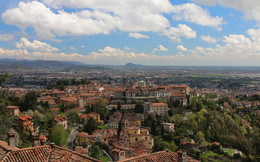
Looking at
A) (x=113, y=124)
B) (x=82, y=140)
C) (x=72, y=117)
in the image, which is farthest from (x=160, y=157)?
(x=72, y=117)

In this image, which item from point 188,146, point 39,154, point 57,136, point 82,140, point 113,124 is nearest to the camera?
point 39,154

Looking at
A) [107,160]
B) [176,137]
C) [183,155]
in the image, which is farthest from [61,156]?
[176,137]

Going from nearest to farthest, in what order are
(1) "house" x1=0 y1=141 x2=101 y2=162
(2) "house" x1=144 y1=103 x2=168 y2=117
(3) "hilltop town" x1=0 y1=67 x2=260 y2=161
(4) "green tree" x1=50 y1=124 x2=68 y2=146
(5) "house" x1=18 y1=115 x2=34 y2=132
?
(1) "house" x1=0 y1=141 x2=101 y2=162 < (4) "green tree" x1=50 y1=124 x2=68 y2=146 < (3) "hilltop town" x1=0 y1=67 x2=260 y2=161 < (5) "house" x1=18 y1=115 x2=34 y2=132 < (2) "house" x1=144 y1=103 x2=168 y2=117

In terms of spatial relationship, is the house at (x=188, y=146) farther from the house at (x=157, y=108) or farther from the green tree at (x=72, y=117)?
the green tree at (x=72, y=117)

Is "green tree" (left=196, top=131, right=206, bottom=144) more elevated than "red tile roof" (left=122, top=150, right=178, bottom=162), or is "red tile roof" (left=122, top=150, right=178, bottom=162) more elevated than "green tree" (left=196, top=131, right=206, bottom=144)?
"red tile roof" (left=122, top=150, right=178, bottom=162)

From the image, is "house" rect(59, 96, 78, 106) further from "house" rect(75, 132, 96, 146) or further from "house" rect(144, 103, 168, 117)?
"house" rect(75, 132, 96, 146)

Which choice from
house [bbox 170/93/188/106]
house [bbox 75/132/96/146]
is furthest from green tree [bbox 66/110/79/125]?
house [bbox 170/93/188/106]

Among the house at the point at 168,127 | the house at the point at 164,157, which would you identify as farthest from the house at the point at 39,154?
the house at the point at 168,127

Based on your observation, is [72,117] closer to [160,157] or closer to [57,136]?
[57,136]

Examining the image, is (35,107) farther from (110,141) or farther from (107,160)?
(107,160)

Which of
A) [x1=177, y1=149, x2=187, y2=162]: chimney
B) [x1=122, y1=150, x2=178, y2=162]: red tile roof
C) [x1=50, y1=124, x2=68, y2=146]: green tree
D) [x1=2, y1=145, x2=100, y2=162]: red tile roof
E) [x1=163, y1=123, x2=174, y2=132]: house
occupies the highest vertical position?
[x1=2, y1=145, x2=100, y2=162]: red tile roof

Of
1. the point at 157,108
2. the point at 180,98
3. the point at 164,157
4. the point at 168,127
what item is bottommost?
the point at 168,127
